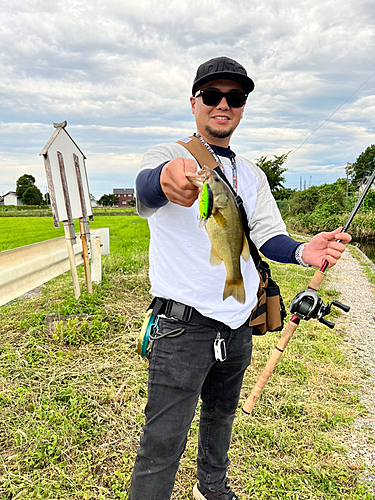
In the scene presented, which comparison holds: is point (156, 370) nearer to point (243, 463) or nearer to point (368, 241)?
point (243, 463)

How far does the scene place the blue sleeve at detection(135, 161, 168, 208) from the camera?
61.0 inches

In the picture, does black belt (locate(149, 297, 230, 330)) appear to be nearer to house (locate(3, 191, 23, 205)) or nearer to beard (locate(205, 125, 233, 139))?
beard (locate(205, 125, 233, 139))

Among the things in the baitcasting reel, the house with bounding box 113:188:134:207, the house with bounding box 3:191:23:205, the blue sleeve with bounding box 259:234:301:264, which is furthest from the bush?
the house with bounding box 3:191:23:205

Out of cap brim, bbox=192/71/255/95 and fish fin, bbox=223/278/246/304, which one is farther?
cap brim, bbox=192/71/255/95

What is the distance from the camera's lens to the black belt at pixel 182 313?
195 centimetres

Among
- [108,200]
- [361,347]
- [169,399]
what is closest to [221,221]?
[169,399]

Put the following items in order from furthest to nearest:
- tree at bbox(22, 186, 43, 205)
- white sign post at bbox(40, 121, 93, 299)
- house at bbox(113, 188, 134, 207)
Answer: house at bbox(113, 188, 134, 207)
tree at bbox(22, 186, 43, 205)
white sign post at bbox(40, 121, 93, 299)

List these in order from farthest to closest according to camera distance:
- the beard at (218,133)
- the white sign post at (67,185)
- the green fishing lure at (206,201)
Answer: the white sign post at (67,185), the beard at (218,133), the green fishing lure at (206,201)

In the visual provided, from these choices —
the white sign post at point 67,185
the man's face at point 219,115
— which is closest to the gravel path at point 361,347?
the man's face at point 219,115

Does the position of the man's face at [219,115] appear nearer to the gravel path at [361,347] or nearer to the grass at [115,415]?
the grass at [115,415]

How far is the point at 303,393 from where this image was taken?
12.6ft

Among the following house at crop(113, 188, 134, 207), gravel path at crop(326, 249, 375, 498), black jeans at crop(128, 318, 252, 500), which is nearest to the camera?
black jeans at crop(128, 318, 252, 500)

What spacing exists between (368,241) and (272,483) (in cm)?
2183

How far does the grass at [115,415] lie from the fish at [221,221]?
6.89 feet
